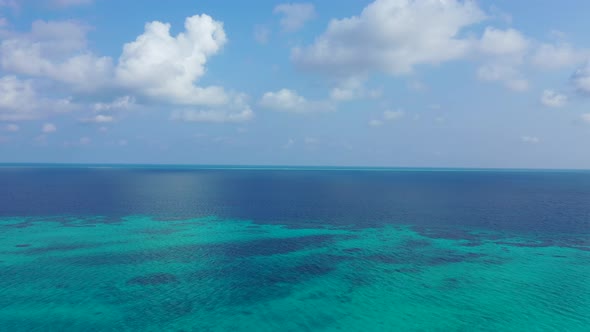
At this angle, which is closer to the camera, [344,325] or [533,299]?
[344,325]

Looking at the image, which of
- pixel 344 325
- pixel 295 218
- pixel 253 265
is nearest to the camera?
pixel 344 325

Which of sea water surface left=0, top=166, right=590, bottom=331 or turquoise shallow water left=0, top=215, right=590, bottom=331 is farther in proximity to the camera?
sea water surface left=0, top=166, right=590, bottom=331

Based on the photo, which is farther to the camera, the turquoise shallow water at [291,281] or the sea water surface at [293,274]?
the sea water surface at [293,274]

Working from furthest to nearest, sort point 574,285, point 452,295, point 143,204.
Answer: point 143,204 < point 574,285 < point 452,295

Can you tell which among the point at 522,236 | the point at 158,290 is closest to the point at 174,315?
the point at 158,290

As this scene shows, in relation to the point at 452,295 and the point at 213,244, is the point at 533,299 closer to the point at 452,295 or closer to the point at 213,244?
the point at 452,295

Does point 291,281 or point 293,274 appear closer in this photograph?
point 291,281

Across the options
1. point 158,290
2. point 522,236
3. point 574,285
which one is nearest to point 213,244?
point 158,290
